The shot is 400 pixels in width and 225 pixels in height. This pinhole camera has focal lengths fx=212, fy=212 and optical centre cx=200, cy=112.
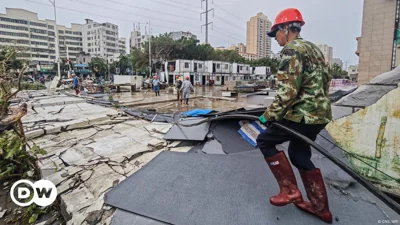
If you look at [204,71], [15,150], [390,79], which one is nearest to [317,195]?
[390,79]

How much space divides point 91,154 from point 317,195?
2931mm

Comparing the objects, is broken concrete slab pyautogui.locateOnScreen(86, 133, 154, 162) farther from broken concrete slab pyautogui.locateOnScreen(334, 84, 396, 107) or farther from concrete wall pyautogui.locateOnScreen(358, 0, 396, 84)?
concrete wall pyautogui.locateOnScreen(358, 0, 396, 84)

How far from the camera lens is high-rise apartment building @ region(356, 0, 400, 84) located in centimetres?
830

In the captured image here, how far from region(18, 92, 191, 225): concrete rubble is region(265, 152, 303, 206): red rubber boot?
53.9 inches

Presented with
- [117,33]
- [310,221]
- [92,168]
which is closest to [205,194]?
[310,221]

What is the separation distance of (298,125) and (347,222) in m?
0.82

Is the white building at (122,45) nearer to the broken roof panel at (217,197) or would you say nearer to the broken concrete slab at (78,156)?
the broken concrete slab at (78,156)

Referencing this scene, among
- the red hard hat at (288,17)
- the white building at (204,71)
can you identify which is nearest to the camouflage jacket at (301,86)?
the red hard hat at (288,17)

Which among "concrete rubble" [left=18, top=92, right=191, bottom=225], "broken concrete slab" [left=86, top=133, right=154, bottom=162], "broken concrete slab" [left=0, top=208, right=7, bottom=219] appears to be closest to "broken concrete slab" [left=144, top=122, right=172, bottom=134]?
"concrete rubble" [left=18, top=92, right=191, bottom=225]

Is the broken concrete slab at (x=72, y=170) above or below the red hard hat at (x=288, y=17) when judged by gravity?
below

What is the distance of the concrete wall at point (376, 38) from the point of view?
8.43 metres

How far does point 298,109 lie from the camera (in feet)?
5.05

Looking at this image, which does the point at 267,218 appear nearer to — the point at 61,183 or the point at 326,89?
the point at 326,89

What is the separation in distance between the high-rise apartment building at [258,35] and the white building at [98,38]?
49439 mm
